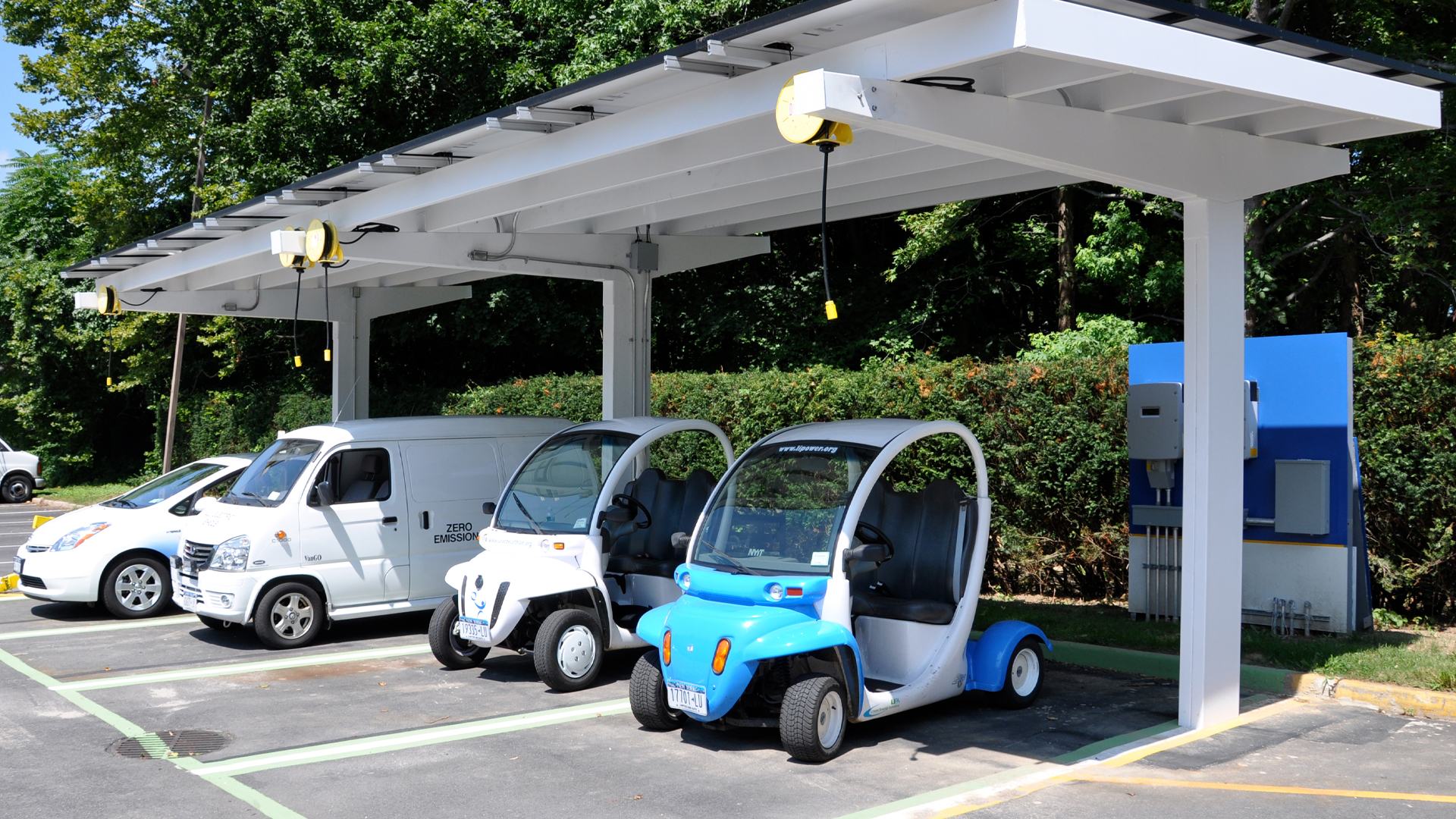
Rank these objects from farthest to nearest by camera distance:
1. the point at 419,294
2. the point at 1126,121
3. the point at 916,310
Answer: the point at 916,310 → the point at 419,294 → the point at 1126,121

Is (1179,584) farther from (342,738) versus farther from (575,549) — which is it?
(342,738)

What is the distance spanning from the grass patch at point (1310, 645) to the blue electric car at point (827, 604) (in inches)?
65.1

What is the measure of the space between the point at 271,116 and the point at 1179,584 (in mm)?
19287

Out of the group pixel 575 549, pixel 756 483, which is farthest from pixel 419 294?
pixel 756 483

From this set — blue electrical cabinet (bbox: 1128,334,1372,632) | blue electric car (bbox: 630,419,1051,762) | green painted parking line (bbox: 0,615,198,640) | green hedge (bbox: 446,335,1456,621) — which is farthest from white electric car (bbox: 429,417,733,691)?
green painted parking line (bbox: 0,615,198,640)

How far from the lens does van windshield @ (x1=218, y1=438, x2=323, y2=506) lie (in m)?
9.97

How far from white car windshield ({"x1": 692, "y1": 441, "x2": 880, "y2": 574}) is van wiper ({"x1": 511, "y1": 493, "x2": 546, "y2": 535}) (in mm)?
1852

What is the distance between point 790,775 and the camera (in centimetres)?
601

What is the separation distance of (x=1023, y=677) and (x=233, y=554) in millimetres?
6248

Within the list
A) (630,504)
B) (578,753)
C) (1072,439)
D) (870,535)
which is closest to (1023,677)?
(870,535)

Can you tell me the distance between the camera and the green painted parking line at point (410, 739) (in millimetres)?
6336

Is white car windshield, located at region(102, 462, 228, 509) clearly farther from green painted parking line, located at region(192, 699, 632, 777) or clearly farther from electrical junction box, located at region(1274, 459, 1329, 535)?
electrical junction box, located at region(1274, 459, 1329, 535)

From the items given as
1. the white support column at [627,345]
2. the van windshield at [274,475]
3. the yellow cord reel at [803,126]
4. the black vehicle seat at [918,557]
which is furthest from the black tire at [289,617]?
the yellow cord reel at [803,126]

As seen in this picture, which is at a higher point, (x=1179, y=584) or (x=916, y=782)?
(x=1179, y=584)
